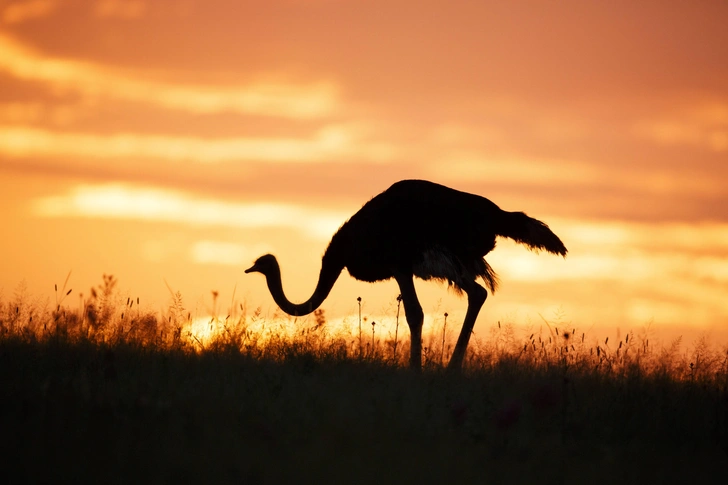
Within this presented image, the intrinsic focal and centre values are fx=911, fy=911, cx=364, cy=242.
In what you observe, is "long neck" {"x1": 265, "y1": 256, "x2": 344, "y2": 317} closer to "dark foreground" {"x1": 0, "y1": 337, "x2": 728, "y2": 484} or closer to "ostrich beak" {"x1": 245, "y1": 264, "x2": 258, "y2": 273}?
"ostrich beak" {"x1": 245, "y1": 264, "x2": 258, "y2": 273}

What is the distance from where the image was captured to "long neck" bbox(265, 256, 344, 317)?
12.6m

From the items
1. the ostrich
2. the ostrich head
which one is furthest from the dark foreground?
the ostrich head

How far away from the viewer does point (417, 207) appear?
11.7m

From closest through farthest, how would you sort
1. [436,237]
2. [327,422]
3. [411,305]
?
1. [327,422]
2. [436,237]
3. [411,305]

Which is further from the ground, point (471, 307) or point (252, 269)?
point (252, 269)

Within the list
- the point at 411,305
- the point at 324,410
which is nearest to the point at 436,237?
the point at 411,305

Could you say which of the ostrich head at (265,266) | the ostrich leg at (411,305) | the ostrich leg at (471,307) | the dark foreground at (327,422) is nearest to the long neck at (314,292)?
the ostrich head at (265,266)

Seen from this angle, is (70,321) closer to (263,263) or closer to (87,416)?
(263,263)

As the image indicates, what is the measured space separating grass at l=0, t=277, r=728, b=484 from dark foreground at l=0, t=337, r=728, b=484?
19 mm

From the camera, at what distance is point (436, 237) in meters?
11.7

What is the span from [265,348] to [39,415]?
3.65 meters

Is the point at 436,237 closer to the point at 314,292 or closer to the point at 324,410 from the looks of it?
the point at 314,292

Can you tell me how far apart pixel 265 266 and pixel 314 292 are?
78 centimetres

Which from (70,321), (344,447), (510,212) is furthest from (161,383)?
(510,212)
